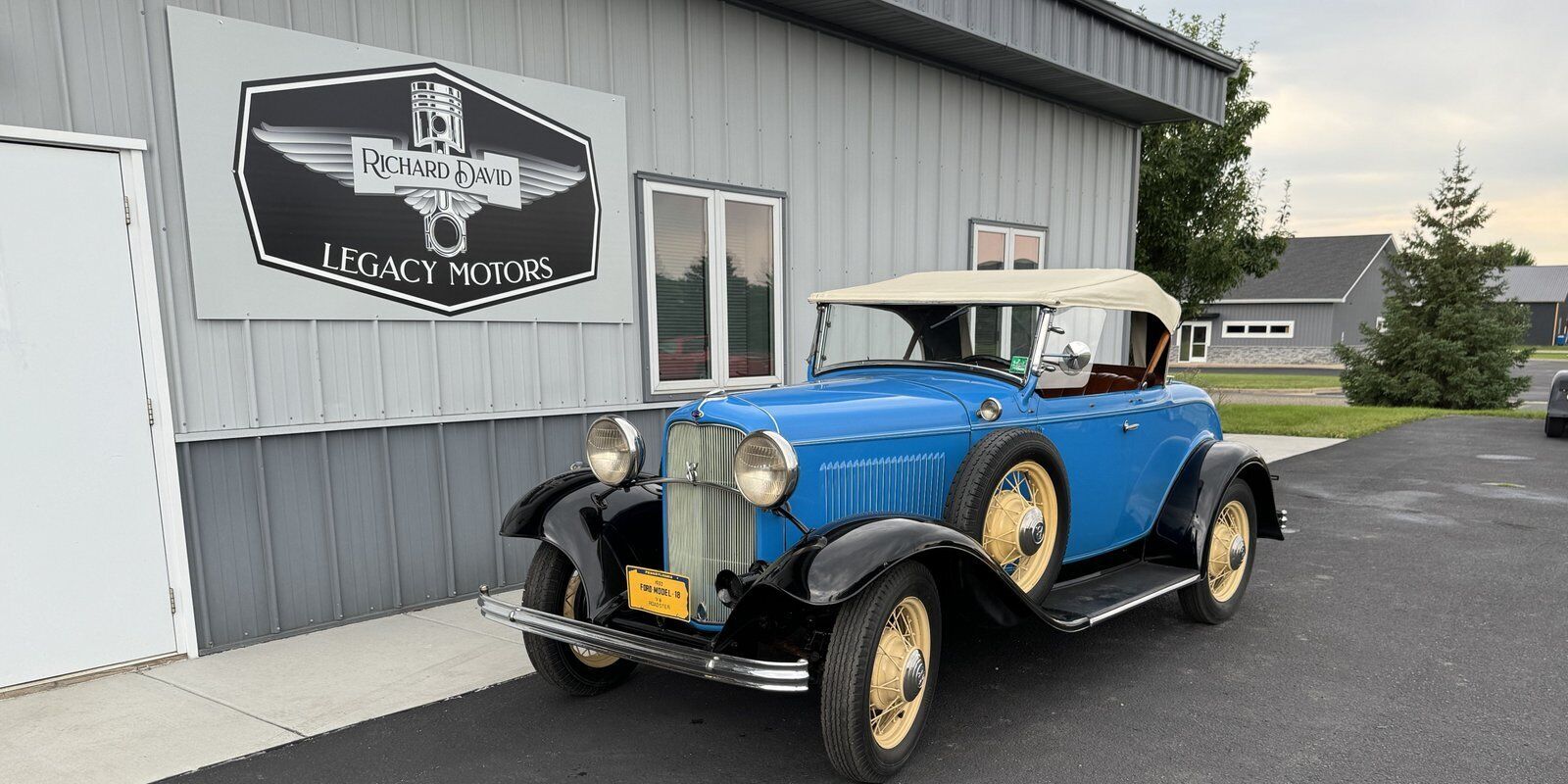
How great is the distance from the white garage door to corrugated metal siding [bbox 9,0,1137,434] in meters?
0.19

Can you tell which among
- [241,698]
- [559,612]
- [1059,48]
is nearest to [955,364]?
[559,612]

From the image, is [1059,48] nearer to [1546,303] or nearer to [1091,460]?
[1091,460]

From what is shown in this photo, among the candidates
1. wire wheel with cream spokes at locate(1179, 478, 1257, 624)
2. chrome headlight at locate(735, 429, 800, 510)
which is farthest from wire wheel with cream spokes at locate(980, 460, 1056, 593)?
wire wheel with cream spokes at locate(1179, 478, 1257, 624)

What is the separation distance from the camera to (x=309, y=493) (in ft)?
14.5

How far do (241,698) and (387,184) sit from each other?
8.43ft

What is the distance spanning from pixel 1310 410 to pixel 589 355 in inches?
573

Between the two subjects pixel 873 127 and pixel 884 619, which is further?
pixel 873 127

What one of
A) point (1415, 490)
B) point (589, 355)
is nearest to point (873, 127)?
point (589, 355)

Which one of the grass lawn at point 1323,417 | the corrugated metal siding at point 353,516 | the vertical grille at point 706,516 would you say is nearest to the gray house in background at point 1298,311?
the grass lawn at point 1323,417

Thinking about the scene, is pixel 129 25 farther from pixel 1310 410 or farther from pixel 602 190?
pixel 1310 410

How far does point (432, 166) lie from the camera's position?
4680mm

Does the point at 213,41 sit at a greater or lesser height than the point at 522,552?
greater

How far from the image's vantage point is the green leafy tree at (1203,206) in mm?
13617

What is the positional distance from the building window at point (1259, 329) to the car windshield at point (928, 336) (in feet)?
131
